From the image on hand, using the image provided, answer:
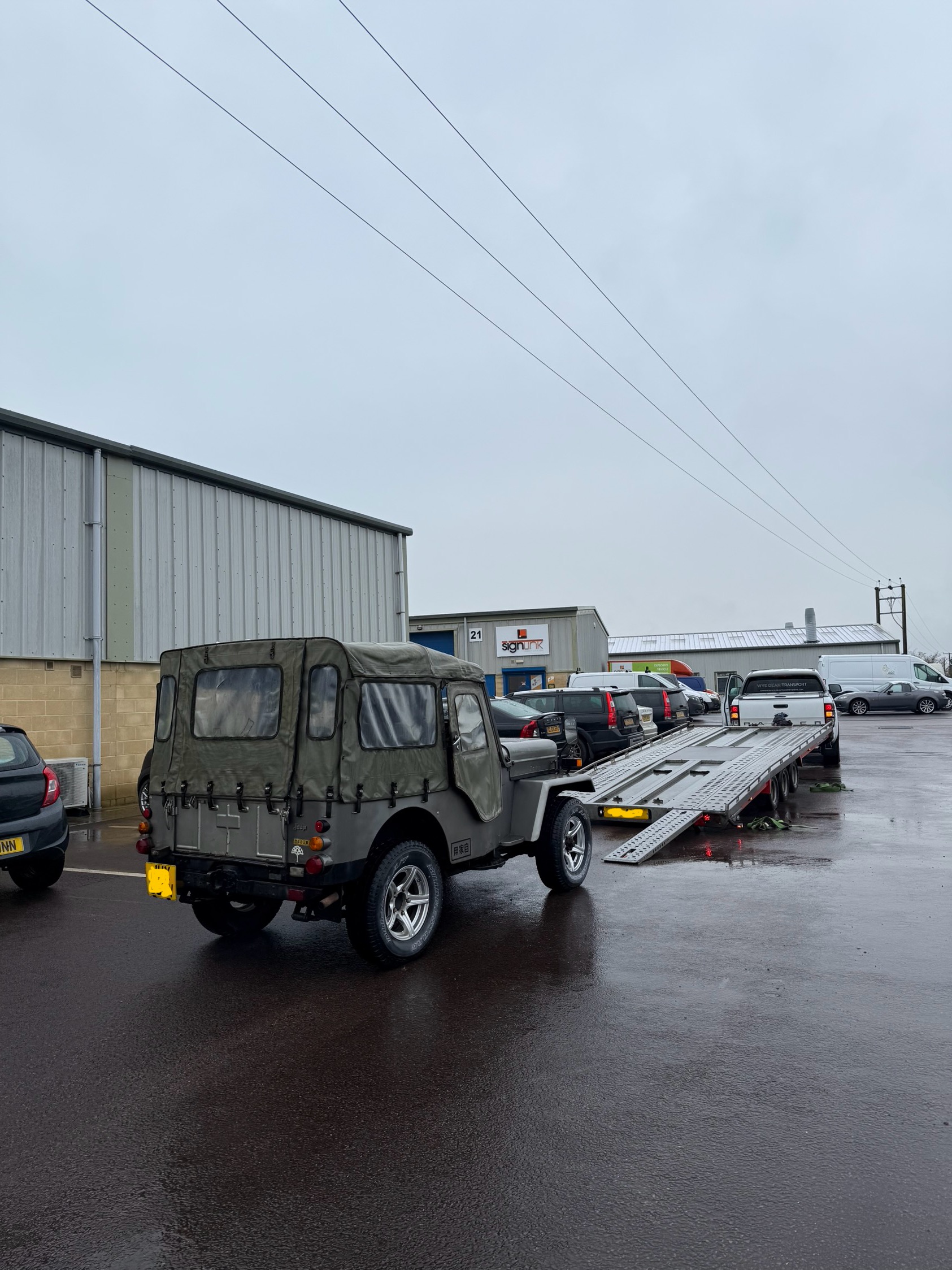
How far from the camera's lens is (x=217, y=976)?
6.05 metres

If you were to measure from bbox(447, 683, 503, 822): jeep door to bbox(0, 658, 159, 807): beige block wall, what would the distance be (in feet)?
30.1

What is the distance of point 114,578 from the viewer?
613 inches

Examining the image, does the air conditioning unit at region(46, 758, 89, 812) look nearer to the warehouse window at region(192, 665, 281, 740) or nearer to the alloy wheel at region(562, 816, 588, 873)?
the warehouse window at region(192, 665, 281, 740)

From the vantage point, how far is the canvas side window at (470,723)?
6.92 m

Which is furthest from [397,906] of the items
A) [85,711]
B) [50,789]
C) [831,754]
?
[831,754]

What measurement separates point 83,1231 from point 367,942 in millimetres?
2784

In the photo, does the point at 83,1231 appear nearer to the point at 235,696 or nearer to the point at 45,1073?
Result: the point at 45,1073

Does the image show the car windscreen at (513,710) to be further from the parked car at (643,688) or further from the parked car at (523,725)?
the parked car at (643,688)

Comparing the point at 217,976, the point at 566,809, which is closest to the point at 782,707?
Answer: the point at 566,809

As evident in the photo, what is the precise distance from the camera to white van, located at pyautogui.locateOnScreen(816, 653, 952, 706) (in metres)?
40.0

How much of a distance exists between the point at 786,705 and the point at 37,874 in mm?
13103

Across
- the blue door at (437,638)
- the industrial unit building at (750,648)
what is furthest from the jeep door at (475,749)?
the industrial unit building at (750,648)

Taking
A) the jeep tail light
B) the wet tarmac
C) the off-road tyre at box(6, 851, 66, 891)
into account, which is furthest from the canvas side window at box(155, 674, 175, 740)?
the off-road tyre at box(6, 851, 66, 891)

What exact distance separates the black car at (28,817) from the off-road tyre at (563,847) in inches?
183
